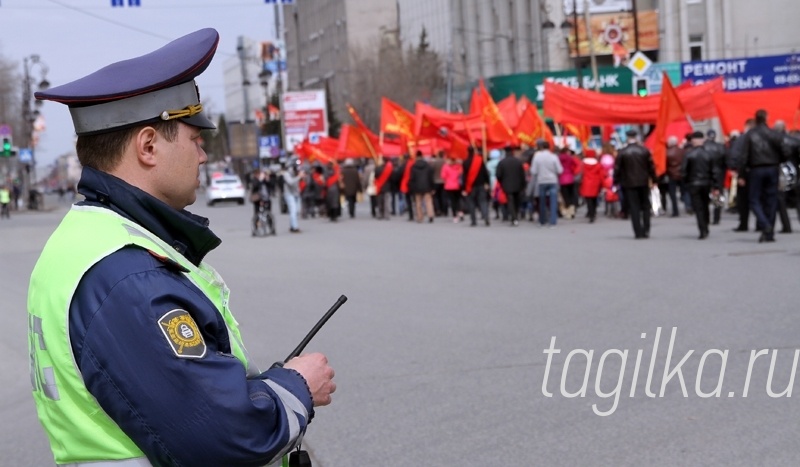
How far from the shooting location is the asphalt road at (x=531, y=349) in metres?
6.72

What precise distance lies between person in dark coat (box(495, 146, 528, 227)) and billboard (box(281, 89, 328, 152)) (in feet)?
99.0

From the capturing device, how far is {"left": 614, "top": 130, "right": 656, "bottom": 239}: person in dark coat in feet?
67.8

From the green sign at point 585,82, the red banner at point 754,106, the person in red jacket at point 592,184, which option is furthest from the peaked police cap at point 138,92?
the green sign at point 585,82

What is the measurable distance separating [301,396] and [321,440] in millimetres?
4575

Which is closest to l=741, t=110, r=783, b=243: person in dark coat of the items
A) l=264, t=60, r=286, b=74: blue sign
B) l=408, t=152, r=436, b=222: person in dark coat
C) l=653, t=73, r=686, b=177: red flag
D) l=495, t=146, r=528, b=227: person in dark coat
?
l=653, t=73, r=686, b=177: red flag

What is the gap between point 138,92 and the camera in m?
2.53

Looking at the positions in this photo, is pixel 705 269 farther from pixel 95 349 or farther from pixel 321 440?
pixel 95 349

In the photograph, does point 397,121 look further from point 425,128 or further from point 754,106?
point 754,106

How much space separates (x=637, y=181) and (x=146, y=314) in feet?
63.0

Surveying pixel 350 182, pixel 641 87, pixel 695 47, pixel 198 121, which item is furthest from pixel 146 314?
pixel 695 47

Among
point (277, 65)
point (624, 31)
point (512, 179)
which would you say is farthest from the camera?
point (277, 65)

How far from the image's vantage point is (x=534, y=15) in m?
64.0

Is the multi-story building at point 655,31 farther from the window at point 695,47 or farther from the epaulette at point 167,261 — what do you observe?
the epaulette at point 167,261

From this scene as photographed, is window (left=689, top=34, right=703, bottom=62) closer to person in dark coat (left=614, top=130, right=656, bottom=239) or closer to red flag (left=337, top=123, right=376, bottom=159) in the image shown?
red flag (left=337, top=123, right=376, bottom=159)
